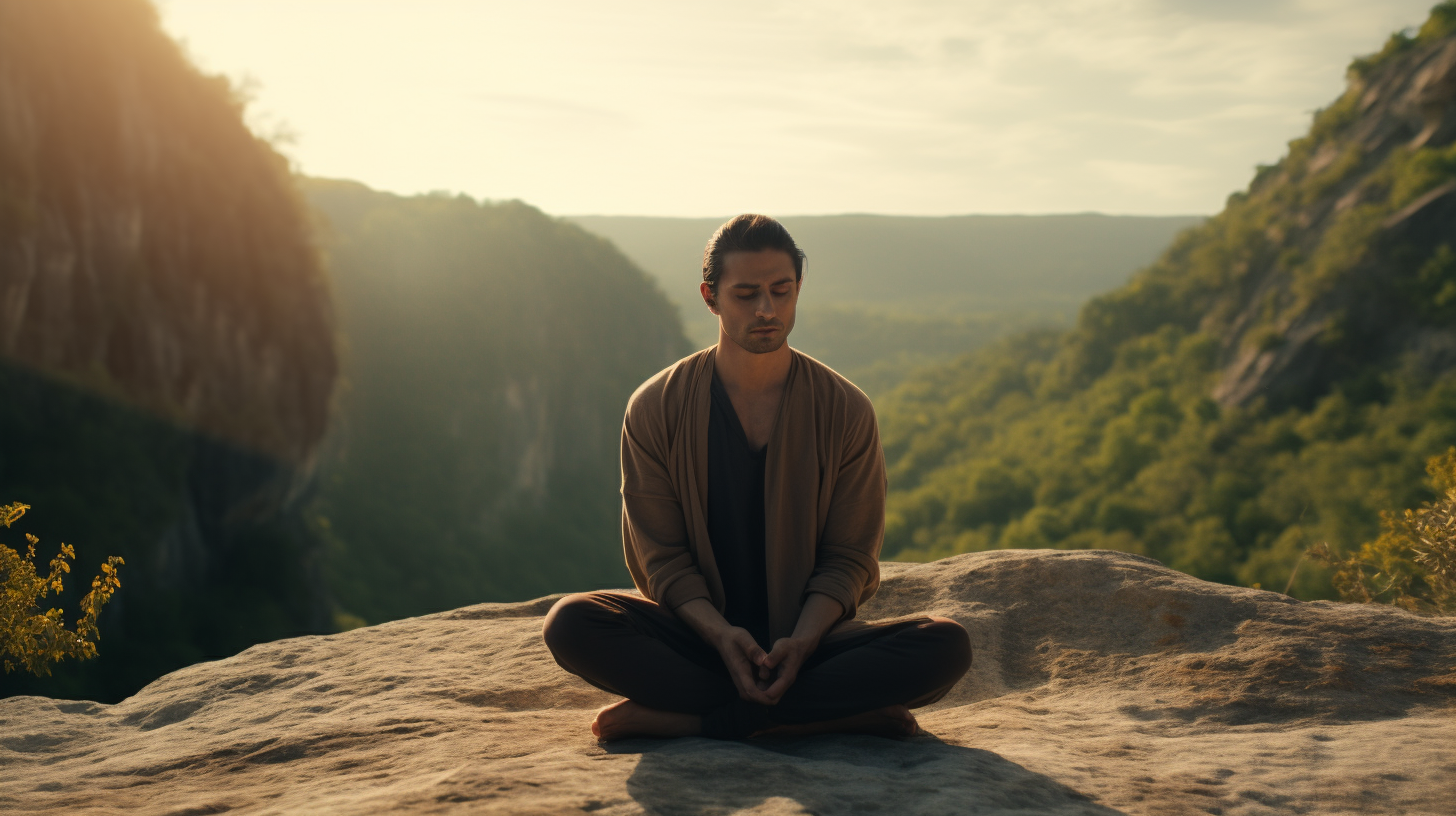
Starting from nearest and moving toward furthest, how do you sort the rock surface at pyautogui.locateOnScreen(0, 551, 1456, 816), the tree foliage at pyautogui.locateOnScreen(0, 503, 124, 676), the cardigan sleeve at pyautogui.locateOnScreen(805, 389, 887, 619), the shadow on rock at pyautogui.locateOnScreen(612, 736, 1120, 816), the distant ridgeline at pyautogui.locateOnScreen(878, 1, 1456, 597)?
the shadow on rock at pyautogui.locateOnScreen(612, 736, 1120, 816) < the rock surface at pyautogui.locateOnScreen(0, 551, 1456, 816) < the cardigan sleeve at pyautogui.locateOnScreen(805, 389, 887, 619) < the tree foliage at pyautogui.locateOnScreen(0, 503, 124, 676) < the distant ridgeline at pyautogui.locateOnScreen(878, 1, 1456, 597)

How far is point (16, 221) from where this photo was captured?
61.6ft

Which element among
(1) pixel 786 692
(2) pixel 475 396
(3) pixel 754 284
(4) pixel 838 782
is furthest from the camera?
(2) pixel 475 396

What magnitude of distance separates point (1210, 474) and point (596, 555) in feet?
162

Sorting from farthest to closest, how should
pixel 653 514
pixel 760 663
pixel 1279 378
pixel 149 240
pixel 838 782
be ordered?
pixel 1279 378 < pixel 149 240 < pixel 653 514 < pixel 760 663 < pixel 838 782

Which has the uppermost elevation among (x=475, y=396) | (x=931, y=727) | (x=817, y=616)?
(x=475, y=396)

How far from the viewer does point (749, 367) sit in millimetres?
3869

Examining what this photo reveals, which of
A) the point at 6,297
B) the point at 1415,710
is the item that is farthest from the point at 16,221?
the point at 1415,710

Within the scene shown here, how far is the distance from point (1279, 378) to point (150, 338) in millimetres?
35141

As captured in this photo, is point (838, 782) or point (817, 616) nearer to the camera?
point (838, 782)

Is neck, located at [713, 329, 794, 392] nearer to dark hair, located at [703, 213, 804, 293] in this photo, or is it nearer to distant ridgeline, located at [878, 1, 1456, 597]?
dark hair, located at [703, 213, 804, 293]

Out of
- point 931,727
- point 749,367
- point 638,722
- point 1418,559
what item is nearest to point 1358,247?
point 1418,559

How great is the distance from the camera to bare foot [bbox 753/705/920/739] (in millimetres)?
3541

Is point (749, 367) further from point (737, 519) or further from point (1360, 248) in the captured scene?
point (1360, 248)

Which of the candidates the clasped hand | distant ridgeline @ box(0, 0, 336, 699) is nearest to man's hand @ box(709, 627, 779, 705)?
the clasped hand
